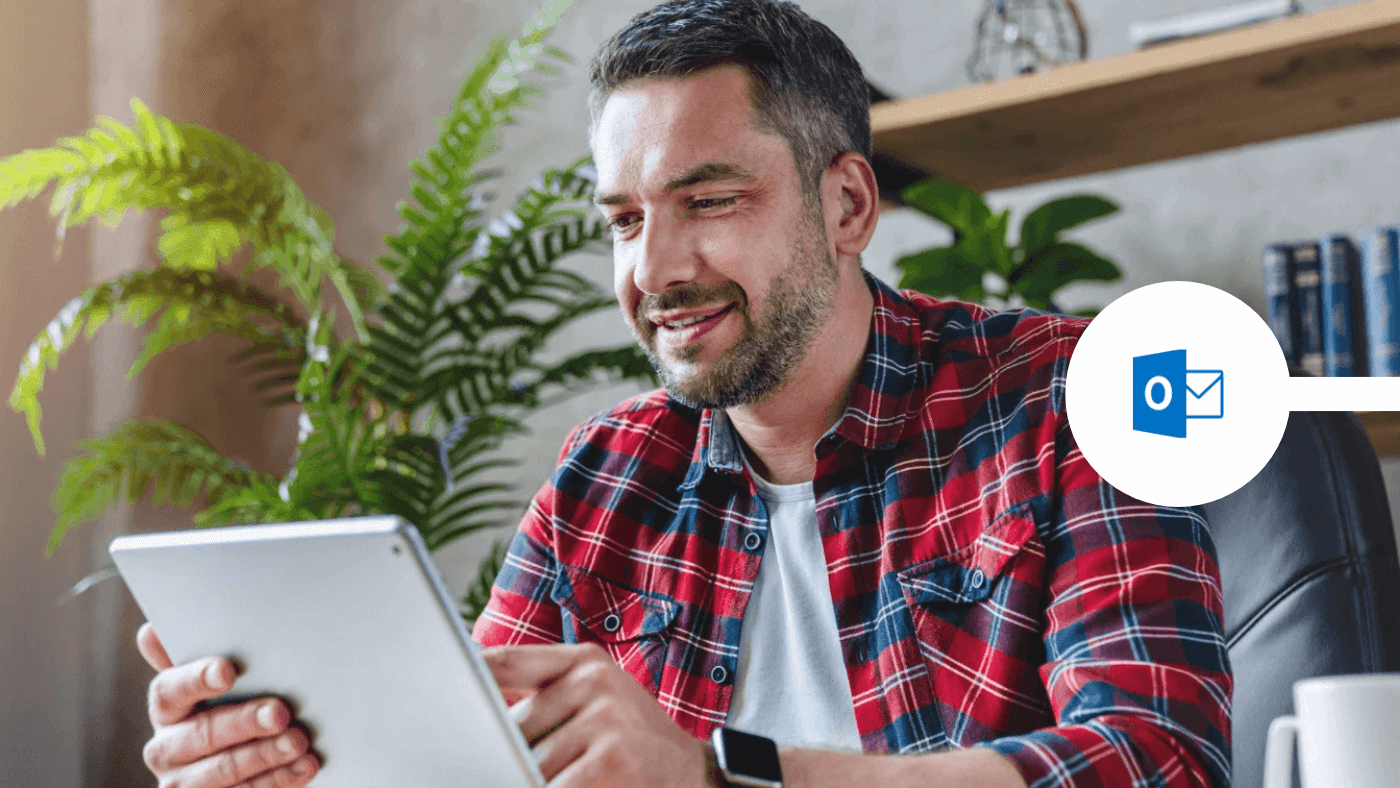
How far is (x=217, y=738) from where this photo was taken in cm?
75

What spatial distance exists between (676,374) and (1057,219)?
81 cm

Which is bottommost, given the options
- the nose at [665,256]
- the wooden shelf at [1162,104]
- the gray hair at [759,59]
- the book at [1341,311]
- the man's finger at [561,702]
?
the man's finger at [561,702]

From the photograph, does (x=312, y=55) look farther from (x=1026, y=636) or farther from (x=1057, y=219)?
(x=1026, y=636)

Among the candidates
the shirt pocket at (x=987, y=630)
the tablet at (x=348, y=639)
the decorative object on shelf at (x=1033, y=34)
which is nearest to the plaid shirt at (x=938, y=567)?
the shirt pocket at (x=987, y=630)

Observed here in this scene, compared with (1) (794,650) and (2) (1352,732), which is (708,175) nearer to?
(1) (794,650)

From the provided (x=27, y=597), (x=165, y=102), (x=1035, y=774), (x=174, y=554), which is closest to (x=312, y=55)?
(x=165, y=102)

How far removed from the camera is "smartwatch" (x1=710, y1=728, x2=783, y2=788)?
66cm

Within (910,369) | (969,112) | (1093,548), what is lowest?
(1093,548)

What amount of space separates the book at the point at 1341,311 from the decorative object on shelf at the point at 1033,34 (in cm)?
51

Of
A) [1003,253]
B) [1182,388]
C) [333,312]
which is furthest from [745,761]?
[333,312]

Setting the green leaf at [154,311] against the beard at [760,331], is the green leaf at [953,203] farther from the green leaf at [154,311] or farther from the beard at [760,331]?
the green leaf at [154,311]

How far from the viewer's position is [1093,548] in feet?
2.95

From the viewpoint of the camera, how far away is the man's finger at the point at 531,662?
2.13 ft

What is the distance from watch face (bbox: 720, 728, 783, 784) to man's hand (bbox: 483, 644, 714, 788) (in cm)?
3
